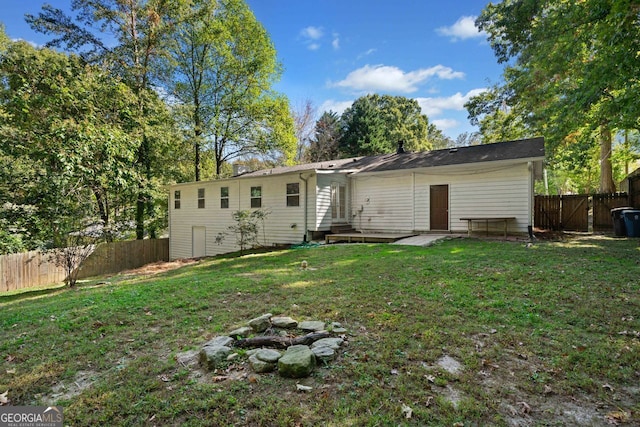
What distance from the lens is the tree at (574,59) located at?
20.0ft

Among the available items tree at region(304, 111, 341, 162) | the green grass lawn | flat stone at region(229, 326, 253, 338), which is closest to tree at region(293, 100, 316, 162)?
tree at region(304, 111, 341, 162)

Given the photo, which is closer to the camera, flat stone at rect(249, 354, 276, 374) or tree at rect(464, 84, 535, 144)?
flat stone at rect(249, 354, 276, 374)

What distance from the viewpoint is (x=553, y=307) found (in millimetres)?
3947

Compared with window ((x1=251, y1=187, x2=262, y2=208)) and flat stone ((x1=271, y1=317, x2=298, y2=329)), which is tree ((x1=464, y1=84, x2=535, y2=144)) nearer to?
window ((x1=251, y1=187, x2=262, y2=208))

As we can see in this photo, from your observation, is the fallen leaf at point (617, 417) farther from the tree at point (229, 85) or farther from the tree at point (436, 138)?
the tree at point (436, 138)

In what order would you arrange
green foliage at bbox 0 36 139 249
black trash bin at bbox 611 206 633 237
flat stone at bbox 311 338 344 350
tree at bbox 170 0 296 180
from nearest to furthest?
flat stone at bbox 311 338 344 350, green foliage at bbox 0 36 139 249, black trash bin at bbox 611 206 633 237, tree at bbox 170 0 296 180

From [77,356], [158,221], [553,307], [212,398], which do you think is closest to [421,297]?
[553,307]

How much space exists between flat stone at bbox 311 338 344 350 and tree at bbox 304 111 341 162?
1037 inches

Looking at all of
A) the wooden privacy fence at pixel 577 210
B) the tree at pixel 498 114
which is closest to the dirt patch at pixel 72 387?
the wooden privacy fence at pixel 577 210

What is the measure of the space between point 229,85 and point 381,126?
48.6 ft

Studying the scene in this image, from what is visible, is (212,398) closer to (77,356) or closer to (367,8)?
(77,356)

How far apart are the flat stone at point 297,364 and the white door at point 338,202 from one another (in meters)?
10.0

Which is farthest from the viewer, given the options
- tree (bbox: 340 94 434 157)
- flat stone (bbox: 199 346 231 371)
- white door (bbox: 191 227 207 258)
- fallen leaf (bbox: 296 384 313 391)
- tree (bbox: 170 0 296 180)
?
tree (bbox: 340 94 434 157)

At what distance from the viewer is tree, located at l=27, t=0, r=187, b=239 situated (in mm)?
14070
